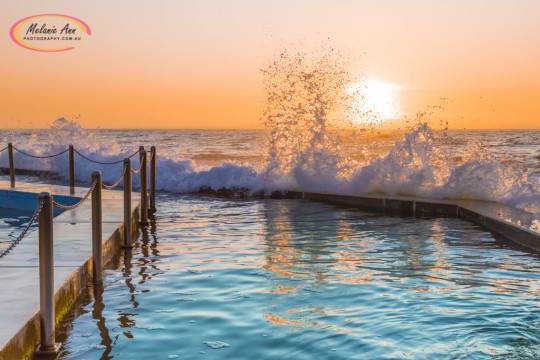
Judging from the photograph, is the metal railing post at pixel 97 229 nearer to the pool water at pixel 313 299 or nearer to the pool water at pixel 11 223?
the pool water at pixel 313 299

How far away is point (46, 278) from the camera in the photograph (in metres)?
4.39

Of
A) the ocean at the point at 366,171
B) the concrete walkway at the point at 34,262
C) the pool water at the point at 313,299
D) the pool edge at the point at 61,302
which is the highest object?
the ocean at the point at 366,171

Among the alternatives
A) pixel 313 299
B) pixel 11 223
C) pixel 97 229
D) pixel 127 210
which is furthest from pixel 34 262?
pixel 11 223

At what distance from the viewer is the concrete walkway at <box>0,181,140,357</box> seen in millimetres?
4529

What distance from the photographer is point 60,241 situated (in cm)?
749

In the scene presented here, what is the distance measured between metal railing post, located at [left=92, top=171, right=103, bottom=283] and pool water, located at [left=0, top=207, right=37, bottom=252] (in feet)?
7.59

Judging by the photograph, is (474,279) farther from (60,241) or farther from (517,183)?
(517,183)

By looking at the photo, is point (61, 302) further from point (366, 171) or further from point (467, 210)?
point (366, 171)

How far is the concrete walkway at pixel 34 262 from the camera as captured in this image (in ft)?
14.9

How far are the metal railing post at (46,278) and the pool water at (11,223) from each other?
405 centimetres

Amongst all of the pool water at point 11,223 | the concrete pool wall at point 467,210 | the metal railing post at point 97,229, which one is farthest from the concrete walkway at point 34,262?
the concrete pool wall at point 467,210

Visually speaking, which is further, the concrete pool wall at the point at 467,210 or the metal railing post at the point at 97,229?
the concrete pool wall at the point at 467,210

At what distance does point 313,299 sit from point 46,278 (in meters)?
2.60

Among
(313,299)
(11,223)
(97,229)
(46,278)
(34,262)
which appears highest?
(97,229)
